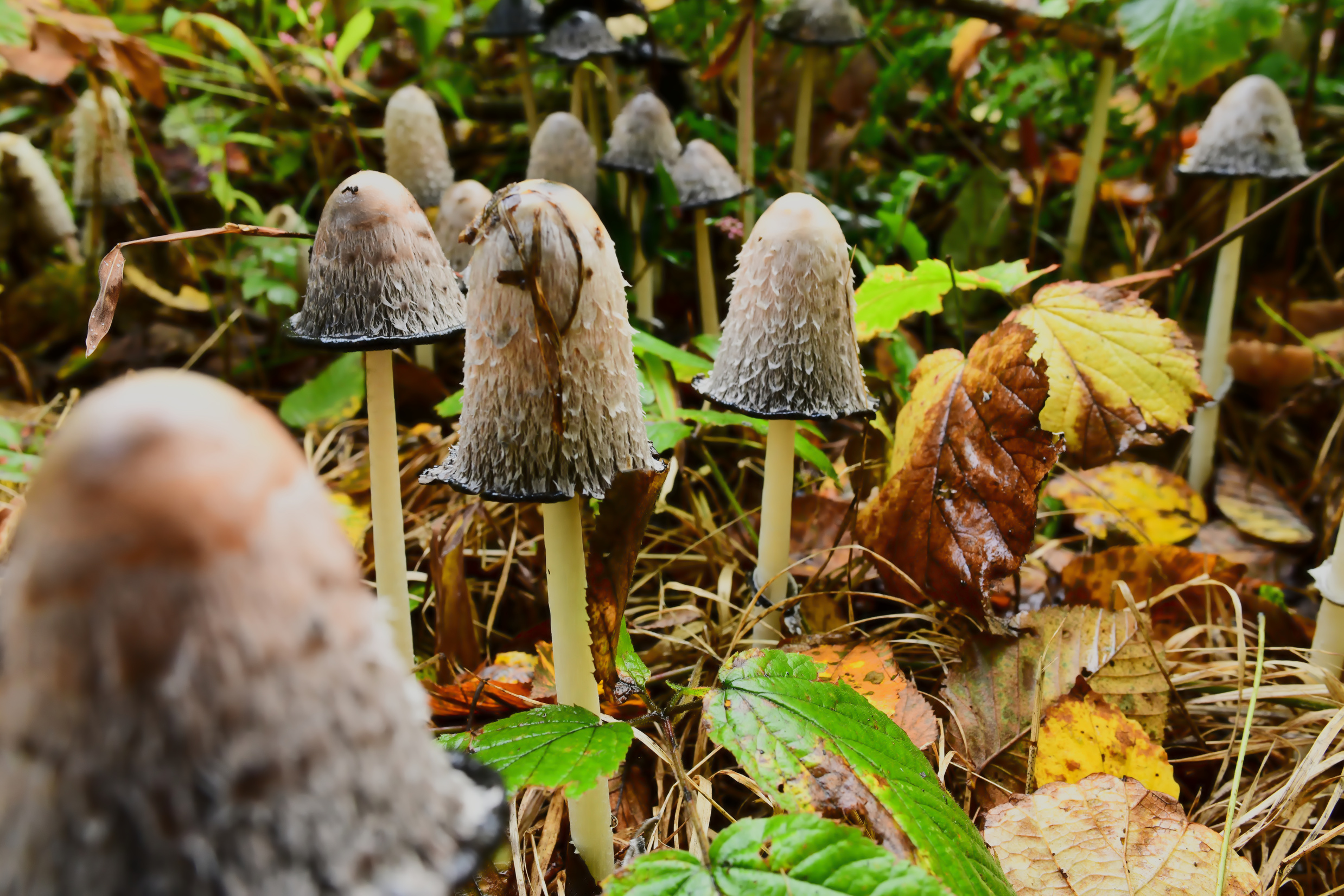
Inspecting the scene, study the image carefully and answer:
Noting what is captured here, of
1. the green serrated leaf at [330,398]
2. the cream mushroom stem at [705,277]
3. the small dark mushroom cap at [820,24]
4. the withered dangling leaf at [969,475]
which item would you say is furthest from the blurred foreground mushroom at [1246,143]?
the green serrated leaf at [330,398]

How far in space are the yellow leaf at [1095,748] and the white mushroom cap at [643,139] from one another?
199 cm

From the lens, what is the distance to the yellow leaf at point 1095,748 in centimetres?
152

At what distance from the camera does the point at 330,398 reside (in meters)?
2.61

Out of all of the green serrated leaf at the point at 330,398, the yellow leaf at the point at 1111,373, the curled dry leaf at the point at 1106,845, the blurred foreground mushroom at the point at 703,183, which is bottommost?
the curled dry leaf at the point at 1106,845

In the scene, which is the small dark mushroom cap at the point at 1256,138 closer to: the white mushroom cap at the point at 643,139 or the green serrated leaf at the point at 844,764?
the white mushroom cap at the point at 643,139

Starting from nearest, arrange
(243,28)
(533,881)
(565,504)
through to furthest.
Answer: (565,504) → (533,881) → (243,28)

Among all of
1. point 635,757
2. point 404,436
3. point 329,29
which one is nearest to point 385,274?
point 635,757

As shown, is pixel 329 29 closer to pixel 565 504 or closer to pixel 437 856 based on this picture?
pixel 565 504

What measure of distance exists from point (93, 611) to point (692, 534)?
6.03ft

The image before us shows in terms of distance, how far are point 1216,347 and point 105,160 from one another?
360 centimetres

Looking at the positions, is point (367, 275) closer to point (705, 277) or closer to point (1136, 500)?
point (705, 277)

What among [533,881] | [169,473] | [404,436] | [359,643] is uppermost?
[169,473]

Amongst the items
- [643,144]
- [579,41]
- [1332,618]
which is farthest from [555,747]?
[579,41]

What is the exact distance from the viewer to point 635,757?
161 cm
